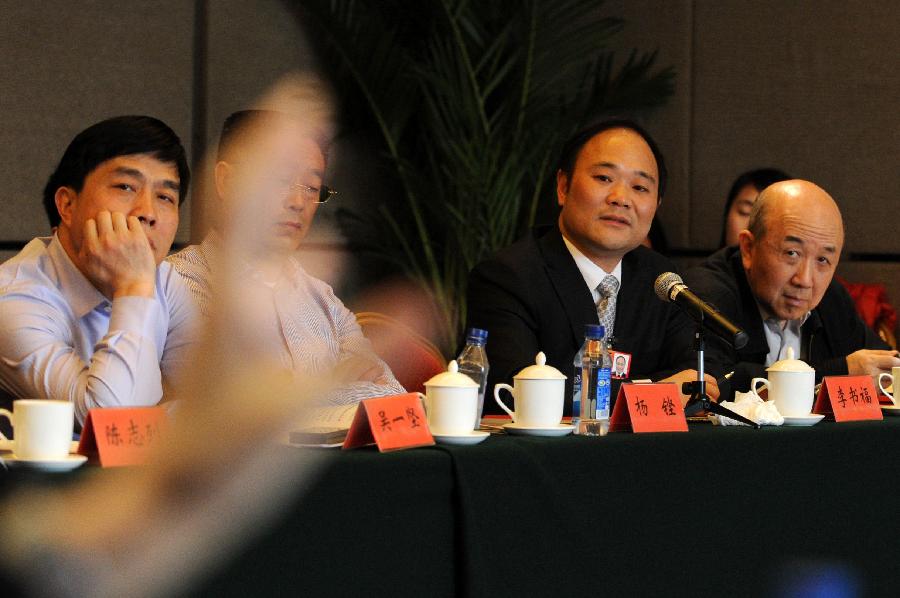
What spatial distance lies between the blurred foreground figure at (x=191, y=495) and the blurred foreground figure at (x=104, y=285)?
1.44 feet

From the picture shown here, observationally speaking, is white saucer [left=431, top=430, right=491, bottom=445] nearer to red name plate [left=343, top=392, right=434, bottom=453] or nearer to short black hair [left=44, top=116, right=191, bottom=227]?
red name plate [left=343, top=392, right=434, bottom=453]

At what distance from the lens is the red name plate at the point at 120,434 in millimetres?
1248

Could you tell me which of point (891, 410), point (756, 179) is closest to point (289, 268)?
point (891, 410)

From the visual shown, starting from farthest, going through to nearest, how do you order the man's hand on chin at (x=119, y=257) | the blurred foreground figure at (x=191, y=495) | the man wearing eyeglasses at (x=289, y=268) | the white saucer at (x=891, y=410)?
the man wearing eyeglasses at (x=289, y=268) → the white saucer at (x=891, y=410) → the man's hand on chin at (x=119, y=257) → the blurred foreground figure at (x=191, y=495)

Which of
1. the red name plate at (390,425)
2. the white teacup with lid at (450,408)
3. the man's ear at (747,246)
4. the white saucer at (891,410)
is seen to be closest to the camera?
the red name plate at (390,425)

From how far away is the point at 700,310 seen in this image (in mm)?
1856

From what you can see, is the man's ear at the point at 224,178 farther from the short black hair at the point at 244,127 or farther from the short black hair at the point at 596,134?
Result: the short black hair at the point at 596,134

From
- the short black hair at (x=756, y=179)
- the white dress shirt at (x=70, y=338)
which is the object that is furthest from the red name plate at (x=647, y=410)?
the short black hair at (x=756, y=179)

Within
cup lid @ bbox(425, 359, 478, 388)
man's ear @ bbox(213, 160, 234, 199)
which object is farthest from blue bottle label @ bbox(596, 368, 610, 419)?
man's ear @ bbox(213, 160, 234, 199)

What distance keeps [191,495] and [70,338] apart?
27.7 inches

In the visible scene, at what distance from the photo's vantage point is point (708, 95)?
4.48 metres

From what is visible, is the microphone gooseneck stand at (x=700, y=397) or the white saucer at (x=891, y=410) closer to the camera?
the microphone gooseneck stand at (x=700, y=397)

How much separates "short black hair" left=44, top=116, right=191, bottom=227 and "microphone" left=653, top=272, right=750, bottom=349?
0.83m

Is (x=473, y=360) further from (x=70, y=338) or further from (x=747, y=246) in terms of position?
(x=747, y=246)
